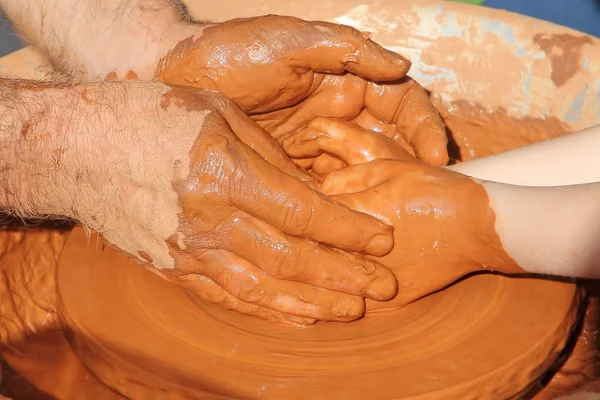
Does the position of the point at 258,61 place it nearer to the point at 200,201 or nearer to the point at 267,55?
the point at 267,55

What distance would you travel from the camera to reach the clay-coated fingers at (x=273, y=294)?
1.38 metres

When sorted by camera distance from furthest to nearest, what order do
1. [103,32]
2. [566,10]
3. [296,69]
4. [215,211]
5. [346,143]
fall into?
[566,10] < [103,32] < [296,69] < [346,143] < [215,211]

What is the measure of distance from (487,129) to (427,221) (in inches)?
35.4

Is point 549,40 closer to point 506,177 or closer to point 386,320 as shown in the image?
point 506,177

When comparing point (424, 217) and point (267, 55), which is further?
point (267, 55)

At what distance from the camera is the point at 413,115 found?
1.74 m

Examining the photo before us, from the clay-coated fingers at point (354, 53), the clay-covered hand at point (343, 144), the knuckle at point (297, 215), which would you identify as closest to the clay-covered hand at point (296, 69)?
the clay-coated fingers at point (354, 53)

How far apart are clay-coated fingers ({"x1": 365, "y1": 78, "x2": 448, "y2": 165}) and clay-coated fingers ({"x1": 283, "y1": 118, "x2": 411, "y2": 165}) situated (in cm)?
9

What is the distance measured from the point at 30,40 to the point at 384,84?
1105 millimetres

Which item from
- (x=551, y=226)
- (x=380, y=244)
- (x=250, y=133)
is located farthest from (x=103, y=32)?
(x=551, y=226)

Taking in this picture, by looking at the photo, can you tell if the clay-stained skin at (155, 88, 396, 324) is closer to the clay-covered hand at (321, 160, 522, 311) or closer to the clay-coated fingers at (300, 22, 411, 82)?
the clay-covered hand at (321, 160, 522, 311)

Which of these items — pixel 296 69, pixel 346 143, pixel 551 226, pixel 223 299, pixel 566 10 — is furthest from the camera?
pixel 566 10

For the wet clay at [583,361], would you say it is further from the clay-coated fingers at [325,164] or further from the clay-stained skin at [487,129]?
the clay-coated fingers at [325,164]

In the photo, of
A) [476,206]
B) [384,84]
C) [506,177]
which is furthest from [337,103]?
[476,206]
